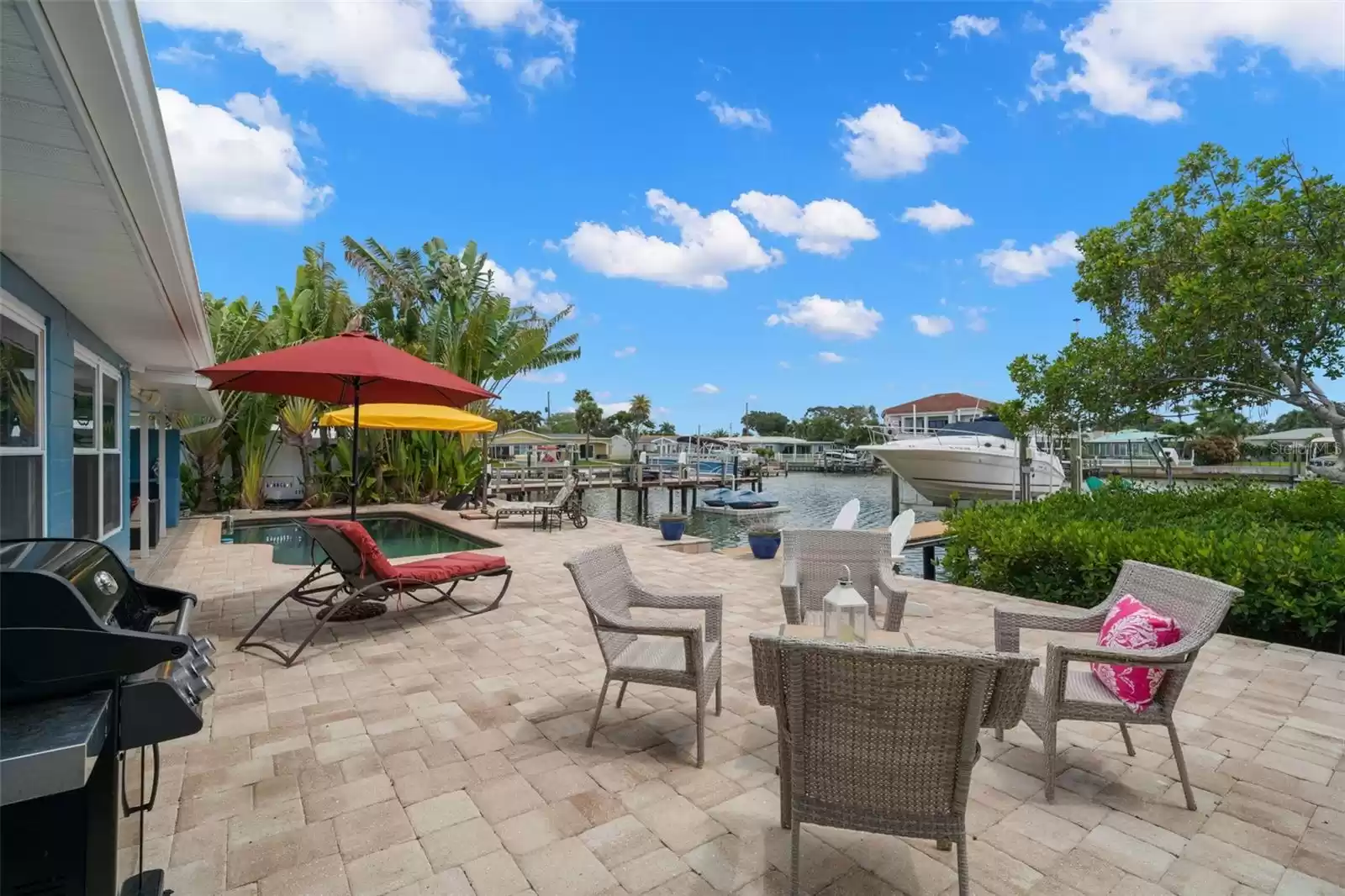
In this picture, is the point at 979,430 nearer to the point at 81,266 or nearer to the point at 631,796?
the point at 631,796

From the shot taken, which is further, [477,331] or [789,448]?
[789,448]

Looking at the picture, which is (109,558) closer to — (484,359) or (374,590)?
(374,590)

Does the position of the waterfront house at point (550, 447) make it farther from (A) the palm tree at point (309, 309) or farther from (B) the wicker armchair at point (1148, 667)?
(B) the wicker armchair at point (1148, 667)

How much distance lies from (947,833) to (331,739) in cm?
282

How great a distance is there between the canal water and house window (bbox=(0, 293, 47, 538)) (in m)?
9.29

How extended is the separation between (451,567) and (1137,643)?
4.63 meters

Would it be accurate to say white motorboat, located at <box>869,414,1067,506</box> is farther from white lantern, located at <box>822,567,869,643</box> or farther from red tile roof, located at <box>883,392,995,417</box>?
red tile roof, located at <box>883,392,995,417</box>

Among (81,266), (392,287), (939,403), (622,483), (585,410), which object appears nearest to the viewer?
(81,266)

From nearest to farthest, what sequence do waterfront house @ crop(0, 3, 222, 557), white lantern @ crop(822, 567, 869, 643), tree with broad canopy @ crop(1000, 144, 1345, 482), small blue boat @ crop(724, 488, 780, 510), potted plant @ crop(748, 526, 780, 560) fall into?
1. waterfront house @ crop(0, 3, 222, 557)
2. white lantern @ crop(822, 567, 869, 643)
3. tree with broad canopy @ crop(1000, 144, 1345, 482)
4. potted plant @ crop(748, 526, 780, 560)
5. small blue boat @ crop(724, 488, 780, 510)

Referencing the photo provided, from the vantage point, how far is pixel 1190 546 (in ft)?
17.4

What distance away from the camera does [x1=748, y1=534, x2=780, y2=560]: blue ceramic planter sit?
27.6 ft

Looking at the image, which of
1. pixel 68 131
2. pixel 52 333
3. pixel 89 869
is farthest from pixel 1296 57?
pixel 52 333

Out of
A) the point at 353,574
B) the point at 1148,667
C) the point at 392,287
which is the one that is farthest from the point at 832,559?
the point at 392,287

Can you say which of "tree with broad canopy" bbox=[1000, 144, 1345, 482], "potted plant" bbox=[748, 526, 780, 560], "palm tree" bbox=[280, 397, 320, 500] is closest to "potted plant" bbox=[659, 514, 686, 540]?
"potted plant" bbox=[748, 526, 780, 560]
